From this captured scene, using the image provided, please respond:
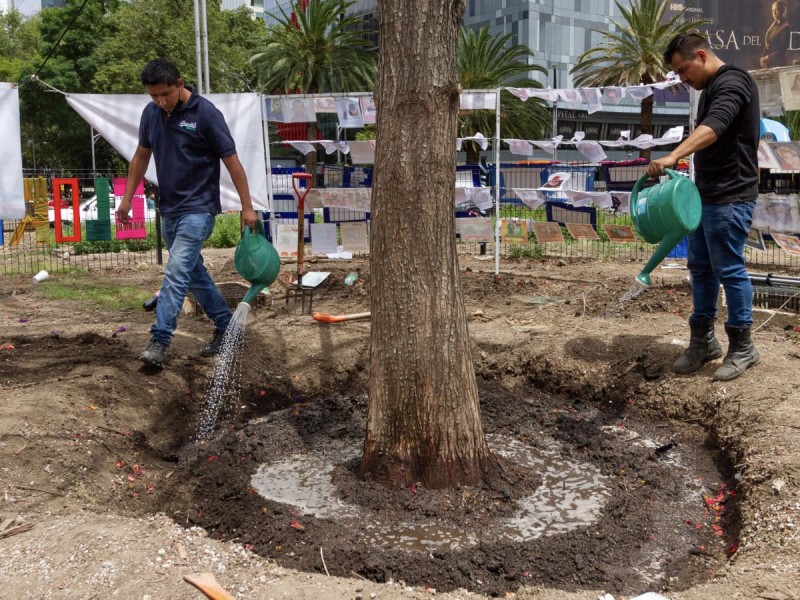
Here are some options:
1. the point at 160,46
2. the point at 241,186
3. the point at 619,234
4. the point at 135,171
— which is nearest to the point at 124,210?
the point at 135,171

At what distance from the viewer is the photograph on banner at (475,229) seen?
32.8 feet

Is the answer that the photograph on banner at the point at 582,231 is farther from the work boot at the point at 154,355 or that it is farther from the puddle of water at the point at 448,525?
the work boot at the point at 154,355

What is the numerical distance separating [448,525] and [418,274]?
1160mm

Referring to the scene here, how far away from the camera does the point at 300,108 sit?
345 inches

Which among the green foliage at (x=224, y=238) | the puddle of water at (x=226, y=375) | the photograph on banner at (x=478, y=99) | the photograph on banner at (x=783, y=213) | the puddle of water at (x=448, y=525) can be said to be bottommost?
the puddle of water at (x=448, y=525)

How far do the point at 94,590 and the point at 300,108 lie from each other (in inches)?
274

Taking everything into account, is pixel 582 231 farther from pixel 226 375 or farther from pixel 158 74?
pixel 158 74

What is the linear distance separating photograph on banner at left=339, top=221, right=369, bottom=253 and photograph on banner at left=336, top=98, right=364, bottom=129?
1198mm

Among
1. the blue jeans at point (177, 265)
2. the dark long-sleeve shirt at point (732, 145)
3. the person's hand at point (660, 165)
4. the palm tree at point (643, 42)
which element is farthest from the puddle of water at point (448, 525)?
the palm tree at point (643, 42)

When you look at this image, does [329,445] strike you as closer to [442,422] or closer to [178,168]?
[442,422]

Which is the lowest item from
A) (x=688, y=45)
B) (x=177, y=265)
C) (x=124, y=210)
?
(x=177, y=265)

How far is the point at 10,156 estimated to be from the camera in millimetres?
7637

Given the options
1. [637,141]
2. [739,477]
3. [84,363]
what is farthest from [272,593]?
[637,141]

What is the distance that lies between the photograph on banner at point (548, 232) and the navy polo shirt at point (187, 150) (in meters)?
6.13
